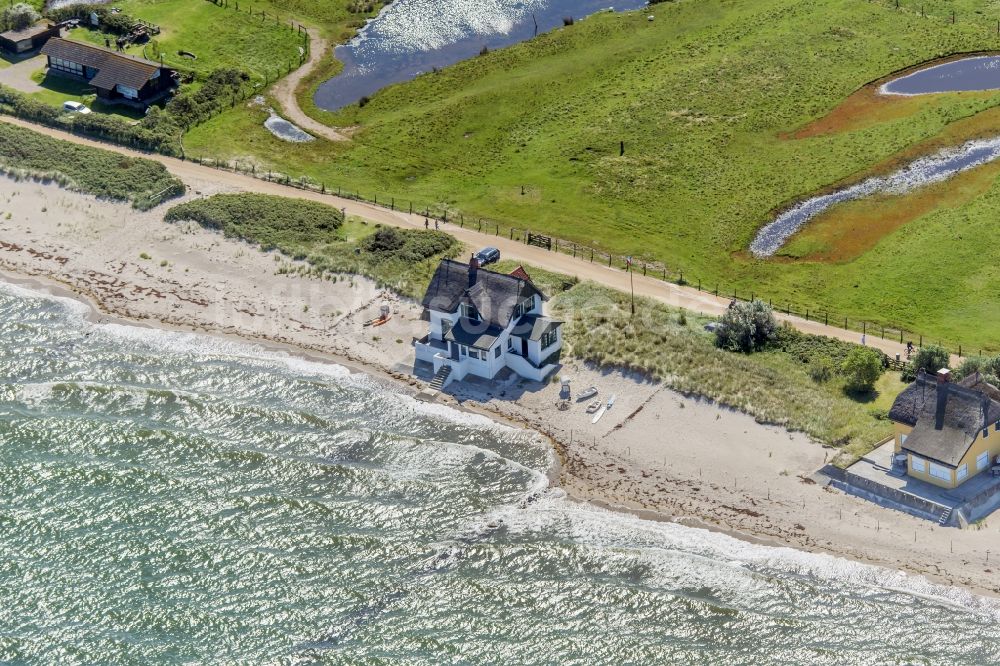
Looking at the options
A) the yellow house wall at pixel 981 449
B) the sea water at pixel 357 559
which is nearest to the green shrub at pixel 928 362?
the yellow house wall at pixel 981 449

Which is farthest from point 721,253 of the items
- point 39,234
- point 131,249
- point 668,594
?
point 39,234

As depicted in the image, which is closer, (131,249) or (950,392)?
(950,392)

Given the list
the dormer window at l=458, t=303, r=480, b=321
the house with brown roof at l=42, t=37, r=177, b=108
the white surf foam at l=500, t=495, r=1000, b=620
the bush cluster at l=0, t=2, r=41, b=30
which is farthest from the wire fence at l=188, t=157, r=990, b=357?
the bush cluster at l=0, t=2, r=41, b=30

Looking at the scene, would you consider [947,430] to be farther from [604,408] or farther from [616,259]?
[616,259]

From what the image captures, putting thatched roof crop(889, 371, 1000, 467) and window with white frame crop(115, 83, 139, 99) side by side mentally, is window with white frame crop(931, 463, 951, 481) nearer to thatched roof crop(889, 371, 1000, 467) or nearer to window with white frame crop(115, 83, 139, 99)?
thatched roof crop(889, 371, 1000, 467)

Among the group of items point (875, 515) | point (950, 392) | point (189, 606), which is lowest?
point (189, 606)

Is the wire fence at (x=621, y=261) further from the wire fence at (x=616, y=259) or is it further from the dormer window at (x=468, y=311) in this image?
the dormer window at (x=468, y=311)

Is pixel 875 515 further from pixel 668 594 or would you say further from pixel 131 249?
pixel 131 249

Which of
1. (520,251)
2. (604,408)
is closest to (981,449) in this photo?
(604,408)
